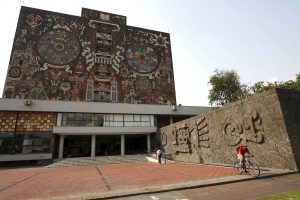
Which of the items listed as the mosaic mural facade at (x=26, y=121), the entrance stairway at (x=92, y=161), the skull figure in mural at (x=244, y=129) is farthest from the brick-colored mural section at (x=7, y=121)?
the skull figure in mural at (x=244, y=129)

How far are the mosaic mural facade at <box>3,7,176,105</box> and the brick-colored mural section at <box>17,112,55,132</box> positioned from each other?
542 cm

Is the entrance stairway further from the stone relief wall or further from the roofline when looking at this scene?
the stone relief wall

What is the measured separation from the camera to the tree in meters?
37.9

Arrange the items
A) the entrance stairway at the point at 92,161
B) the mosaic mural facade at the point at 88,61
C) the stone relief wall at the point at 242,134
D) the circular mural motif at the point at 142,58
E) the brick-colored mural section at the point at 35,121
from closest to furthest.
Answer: the stone relief wall at the point at 242,134 < the entrance stairway at the point at 92,161 < the brick-colored mural section at the point at 35,121 < the mosaic mural facade at the point at 88,61 < the circular mural motif at the point at 142,58

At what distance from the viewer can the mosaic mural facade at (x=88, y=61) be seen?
32750 millimetres

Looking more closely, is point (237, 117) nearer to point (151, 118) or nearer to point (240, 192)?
point (240, 192)

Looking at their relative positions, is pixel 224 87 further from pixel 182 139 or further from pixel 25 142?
pixel 25 142

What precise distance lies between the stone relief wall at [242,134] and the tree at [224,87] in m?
19.4

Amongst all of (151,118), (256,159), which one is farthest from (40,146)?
(256,159)

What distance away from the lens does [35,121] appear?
88.7 ft

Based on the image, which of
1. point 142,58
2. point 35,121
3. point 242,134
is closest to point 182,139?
point 242,134

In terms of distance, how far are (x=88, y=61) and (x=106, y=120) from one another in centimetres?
1262

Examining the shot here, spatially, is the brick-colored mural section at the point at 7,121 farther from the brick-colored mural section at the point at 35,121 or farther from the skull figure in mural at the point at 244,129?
the skull figure in mural at the point at 244,129

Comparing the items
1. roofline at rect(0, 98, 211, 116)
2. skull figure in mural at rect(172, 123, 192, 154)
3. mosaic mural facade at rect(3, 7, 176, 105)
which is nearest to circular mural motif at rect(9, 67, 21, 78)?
mosaic mural facade at rect(3, 7, 176, 105)
